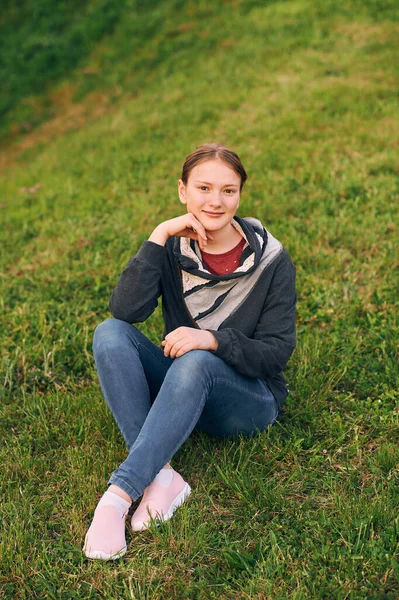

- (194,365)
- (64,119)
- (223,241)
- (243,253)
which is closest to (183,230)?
(223,241)

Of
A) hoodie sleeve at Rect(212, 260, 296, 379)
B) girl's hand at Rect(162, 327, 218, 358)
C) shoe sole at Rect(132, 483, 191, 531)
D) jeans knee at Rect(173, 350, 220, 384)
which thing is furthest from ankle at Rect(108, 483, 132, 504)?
hoodie sleeve at Rect(212, 260, 296, 379)

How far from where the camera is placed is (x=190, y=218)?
10.7 feet

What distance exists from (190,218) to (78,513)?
4.80ft

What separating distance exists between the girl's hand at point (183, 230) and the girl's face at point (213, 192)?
0.05 meters

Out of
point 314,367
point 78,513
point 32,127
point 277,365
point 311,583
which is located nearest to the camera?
point 311,583

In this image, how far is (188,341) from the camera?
3029mm

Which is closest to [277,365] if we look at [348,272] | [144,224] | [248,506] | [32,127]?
[248,506]

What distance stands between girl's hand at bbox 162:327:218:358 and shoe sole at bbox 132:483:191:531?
2.02ft

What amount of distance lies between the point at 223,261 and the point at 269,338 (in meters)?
0.47

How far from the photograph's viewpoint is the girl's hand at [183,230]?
3.24 metres

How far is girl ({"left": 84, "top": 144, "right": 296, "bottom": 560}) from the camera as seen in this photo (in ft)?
9.48

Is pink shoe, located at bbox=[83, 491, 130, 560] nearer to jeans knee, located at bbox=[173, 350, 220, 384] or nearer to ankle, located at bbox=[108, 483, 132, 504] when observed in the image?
ankle, located at bbox=[108, 483, 132, 504]

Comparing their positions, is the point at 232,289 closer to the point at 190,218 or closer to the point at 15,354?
the point at 190,218

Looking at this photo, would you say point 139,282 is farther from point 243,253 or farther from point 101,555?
point 101,555
